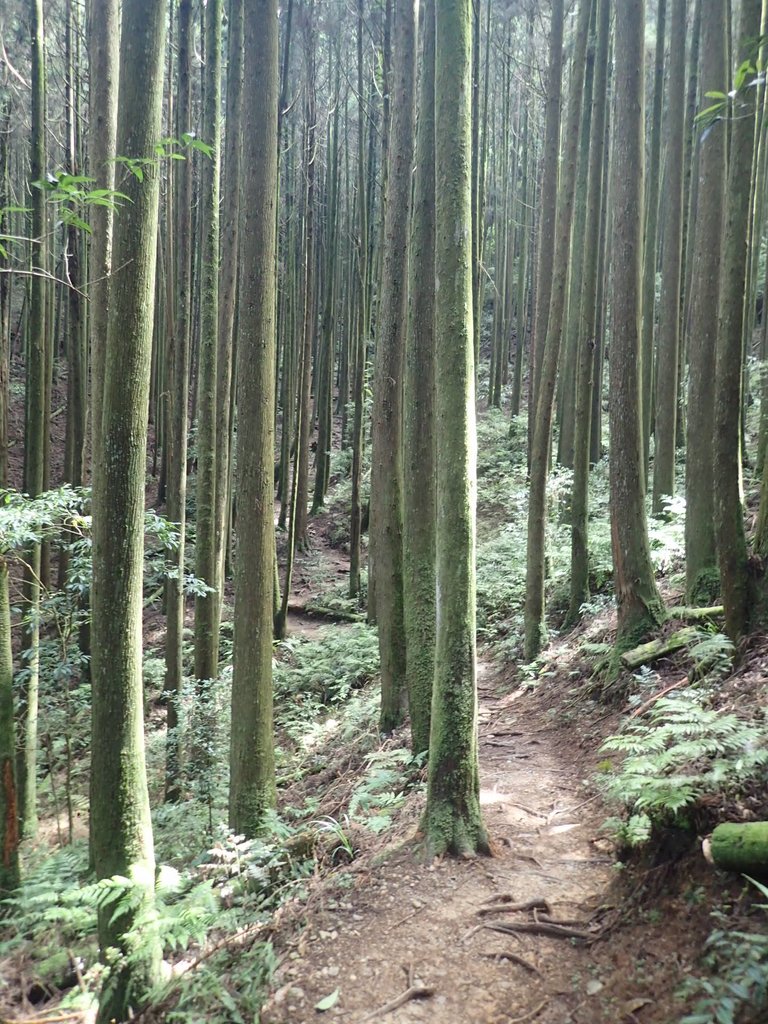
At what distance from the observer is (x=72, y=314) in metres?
10.9

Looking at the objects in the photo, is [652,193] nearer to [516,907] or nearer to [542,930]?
[516,907]

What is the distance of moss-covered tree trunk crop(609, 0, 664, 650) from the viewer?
665cm

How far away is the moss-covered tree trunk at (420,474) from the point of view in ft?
18.9

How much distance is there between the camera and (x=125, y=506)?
374cm

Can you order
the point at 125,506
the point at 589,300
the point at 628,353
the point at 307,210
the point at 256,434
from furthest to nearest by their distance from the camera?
the point at 307,210 → the point at 589,300 → the point at 628,353 → the point at 256,434 → the point at 125,506

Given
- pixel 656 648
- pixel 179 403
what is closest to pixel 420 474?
pixel 656 648

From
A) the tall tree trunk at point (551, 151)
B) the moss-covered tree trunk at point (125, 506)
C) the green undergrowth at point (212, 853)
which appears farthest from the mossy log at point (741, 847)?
the tall tree trunk at point (551, 151)

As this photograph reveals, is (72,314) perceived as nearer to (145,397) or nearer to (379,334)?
(379,334)

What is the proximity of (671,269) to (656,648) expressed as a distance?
646 cm

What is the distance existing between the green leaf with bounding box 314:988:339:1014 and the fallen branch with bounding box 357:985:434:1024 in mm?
181

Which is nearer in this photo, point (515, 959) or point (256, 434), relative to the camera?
point (515, 959)

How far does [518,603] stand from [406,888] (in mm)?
7897

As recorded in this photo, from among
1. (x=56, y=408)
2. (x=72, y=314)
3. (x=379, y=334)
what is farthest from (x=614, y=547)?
(x=56, y=408)

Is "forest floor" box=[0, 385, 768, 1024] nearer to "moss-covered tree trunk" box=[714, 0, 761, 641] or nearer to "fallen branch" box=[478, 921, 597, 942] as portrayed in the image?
"fallen branch" box=[478, 921, 597, 942]
